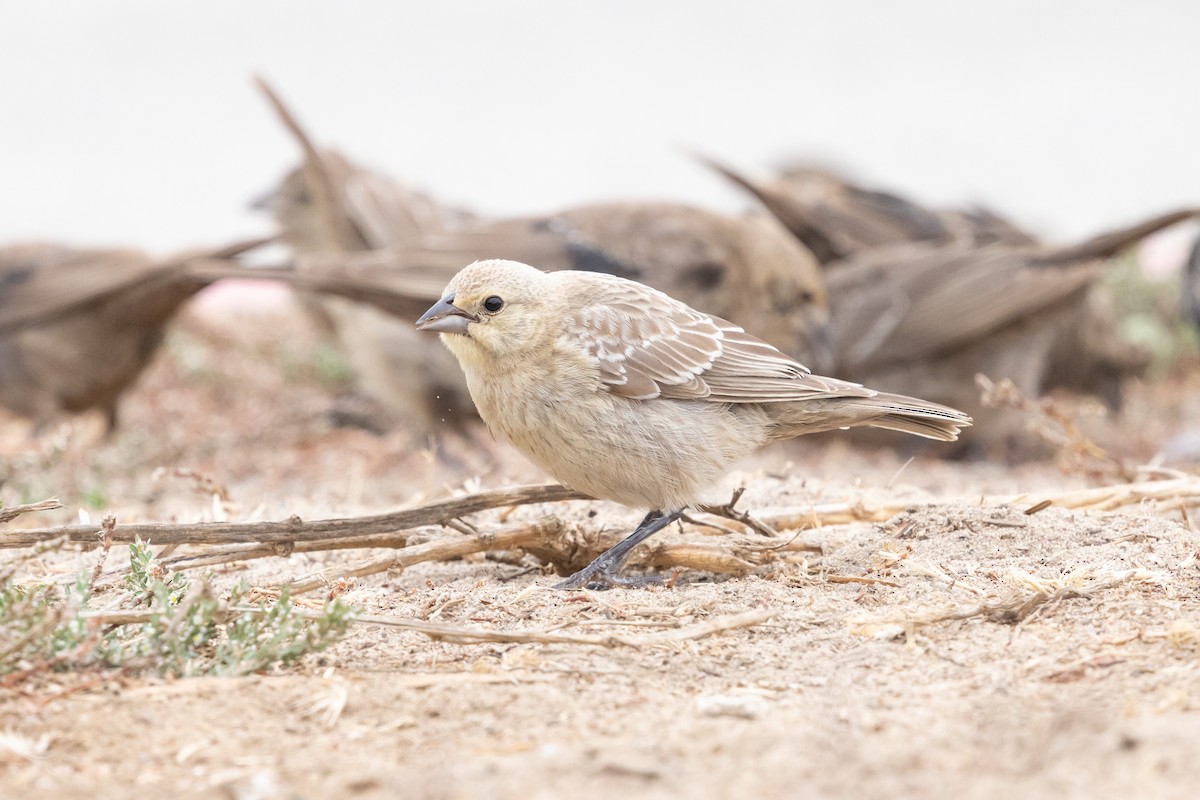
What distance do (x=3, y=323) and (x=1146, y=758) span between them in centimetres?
841

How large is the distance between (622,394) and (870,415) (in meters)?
0.79

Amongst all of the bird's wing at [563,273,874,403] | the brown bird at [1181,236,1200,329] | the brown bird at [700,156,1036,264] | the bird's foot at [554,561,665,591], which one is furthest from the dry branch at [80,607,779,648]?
the brown bird at [700,156,1036,264]

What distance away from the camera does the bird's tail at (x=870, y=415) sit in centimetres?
386

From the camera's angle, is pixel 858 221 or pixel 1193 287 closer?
pixel 1193 287

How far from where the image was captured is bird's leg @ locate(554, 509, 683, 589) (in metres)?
3.61

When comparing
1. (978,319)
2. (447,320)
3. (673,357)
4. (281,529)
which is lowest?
(978,319)

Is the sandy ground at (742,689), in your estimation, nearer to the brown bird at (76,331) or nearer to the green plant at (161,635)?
the green plant at (161,635)

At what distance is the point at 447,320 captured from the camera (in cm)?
378

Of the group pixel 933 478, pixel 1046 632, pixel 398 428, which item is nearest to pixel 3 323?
pixel 398 428

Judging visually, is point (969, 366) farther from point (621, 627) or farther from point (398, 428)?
point (621, 627)

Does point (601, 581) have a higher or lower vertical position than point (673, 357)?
lower

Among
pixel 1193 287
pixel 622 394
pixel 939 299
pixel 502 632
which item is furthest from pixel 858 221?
pixel 502 632

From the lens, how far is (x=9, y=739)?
2.25 meters

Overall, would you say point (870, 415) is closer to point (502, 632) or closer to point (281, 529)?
point (502, 632)
